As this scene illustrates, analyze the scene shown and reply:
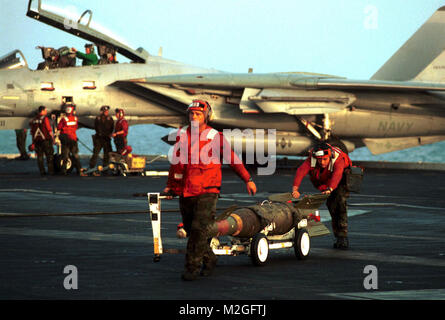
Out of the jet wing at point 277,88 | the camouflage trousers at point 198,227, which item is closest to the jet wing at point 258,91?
the jet wing at point 277,88

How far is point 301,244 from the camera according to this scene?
29.4 feet

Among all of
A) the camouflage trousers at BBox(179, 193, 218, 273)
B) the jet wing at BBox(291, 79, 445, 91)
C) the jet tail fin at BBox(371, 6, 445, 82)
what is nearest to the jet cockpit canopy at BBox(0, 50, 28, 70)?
the jet wing at BBox(291, 79, 445, 91)

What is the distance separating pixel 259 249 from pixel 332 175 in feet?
6.14

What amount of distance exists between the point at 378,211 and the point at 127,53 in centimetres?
1445

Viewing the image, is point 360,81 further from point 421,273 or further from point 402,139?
point 421,273

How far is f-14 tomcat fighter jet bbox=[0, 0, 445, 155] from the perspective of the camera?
25.6 meters

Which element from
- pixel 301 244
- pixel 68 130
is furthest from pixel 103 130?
pixel 301 244

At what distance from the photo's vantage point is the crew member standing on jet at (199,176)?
771 centimetres

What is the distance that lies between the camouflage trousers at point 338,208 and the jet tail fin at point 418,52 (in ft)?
71.7

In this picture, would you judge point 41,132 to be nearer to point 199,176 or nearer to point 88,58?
point 88,58

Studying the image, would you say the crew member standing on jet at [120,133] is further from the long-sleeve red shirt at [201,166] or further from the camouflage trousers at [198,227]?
the camouflage trousers at [198,227]

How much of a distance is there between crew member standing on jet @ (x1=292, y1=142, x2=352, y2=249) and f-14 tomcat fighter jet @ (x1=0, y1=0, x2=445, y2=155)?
51.1 ft

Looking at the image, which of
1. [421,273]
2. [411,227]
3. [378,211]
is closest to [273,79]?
[378,211]

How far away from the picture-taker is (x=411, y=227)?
1220 cm
